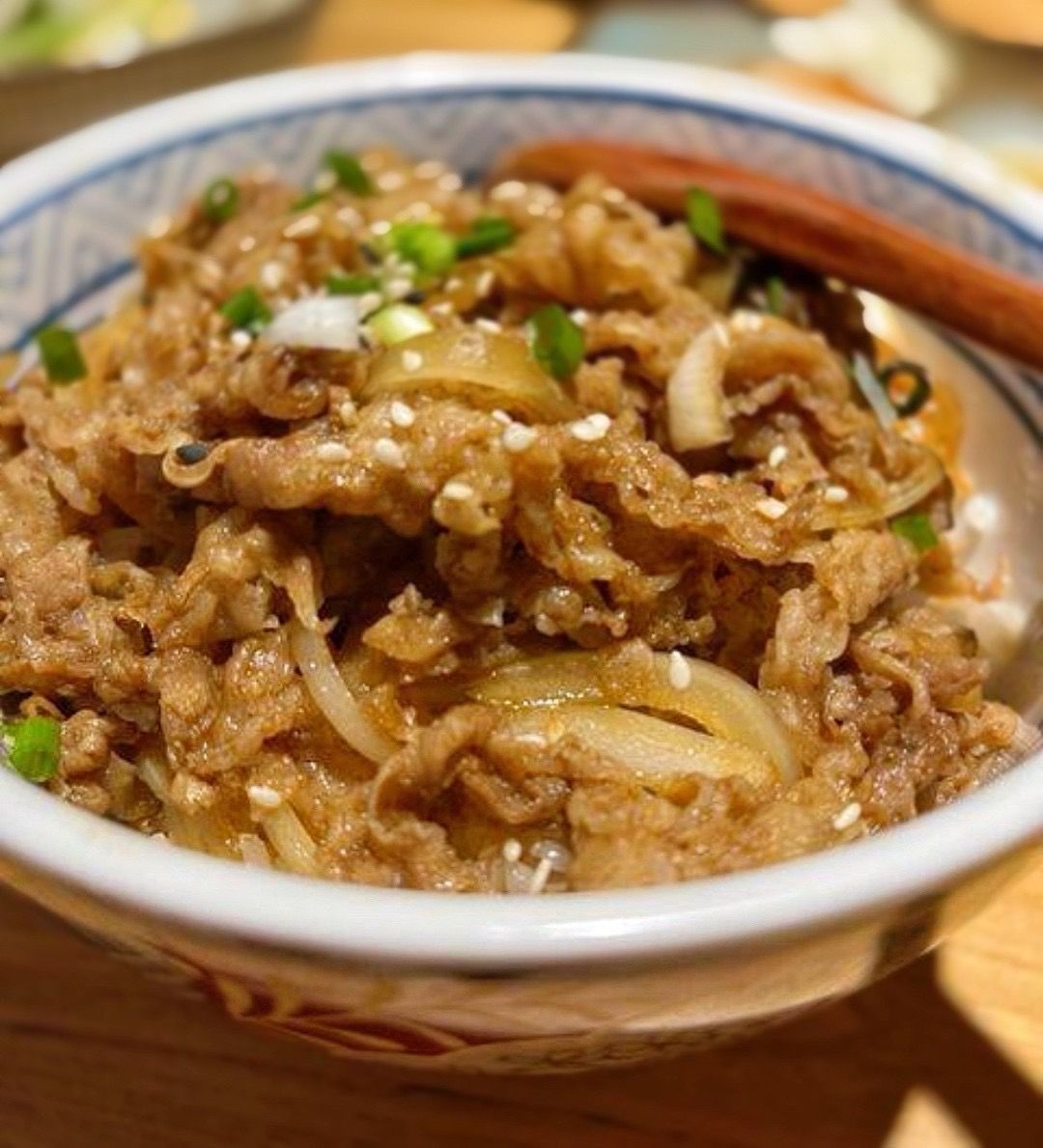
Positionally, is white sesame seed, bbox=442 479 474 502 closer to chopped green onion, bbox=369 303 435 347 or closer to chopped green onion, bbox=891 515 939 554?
chopped green onion, bbox=369 303 435 347

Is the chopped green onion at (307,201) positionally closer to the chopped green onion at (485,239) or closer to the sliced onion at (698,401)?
the chopped green onion at (485,239)

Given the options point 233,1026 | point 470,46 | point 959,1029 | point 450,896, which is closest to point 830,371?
point 959,1029

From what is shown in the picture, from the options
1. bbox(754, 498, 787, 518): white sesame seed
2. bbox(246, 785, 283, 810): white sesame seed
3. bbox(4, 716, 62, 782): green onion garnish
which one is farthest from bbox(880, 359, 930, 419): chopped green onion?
bbox(4, 716, 62, 782): green onion garnish

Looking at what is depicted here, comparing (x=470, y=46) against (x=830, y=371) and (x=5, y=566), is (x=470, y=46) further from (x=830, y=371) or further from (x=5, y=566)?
(x=5, y=566)

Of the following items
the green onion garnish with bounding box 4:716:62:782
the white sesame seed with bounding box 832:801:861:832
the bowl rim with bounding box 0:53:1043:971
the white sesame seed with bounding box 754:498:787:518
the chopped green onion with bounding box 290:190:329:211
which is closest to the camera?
the bowl rim with bounding box 0:53:1043:971

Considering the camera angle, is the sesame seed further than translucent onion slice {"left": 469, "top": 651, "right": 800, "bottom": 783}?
No

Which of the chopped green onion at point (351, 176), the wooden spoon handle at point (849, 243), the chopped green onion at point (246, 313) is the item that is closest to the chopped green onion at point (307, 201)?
the chopped green onion at point (351, 176)
